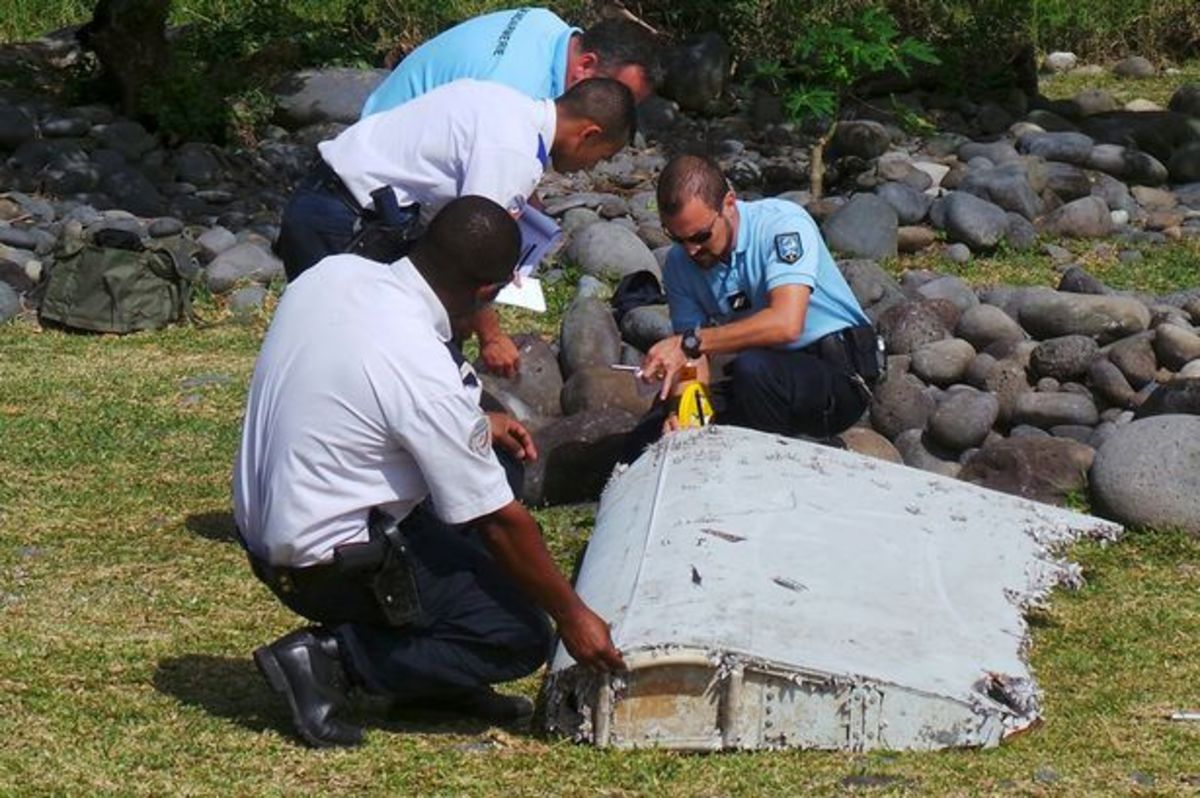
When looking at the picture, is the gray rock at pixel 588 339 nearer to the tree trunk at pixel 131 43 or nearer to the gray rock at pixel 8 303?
the gray rock at pixel 8 303

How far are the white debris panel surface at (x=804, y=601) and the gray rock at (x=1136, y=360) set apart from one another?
1.67 metres

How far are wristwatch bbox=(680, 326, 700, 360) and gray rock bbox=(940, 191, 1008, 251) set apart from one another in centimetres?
498

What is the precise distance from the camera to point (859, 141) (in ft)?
44.8

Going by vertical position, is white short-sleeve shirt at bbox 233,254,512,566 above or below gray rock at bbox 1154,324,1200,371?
above

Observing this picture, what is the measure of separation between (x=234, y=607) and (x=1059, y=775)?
2541 millimetres

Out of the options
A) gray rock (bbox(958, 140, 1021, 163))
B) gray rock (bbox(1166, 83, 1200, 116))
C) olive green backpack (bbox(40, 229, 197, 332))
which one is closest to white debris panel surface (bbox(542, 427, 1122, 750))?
olive green backpack (bbox(40, 229, 197, 332))

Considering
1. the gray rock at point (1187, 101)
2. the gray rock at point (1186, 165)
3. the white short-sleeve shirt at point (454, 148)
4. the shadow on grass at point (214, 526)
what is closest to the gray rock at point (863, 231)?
the gray rock at point (1186, 165)

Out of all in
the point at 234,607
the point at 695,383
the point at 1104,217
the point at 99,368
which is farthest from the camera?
the point at 1104,217

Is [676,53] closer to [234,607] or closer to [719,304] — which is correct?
[719,304]

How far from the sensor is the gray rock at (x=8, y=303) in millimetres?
11070

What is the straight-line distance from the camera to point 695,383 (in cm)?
712

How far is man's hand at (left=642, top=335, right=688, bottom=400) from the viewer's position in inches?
277

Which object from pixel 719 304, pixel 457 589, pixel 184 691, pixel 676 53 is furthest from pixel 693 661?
pixel 676 53

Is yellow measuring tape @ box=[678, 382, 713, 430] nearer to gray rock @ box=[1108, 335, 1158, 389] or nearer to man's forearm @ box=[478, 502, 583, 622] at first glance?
gray rock @ box=[1108, 335, 1158, 389]
